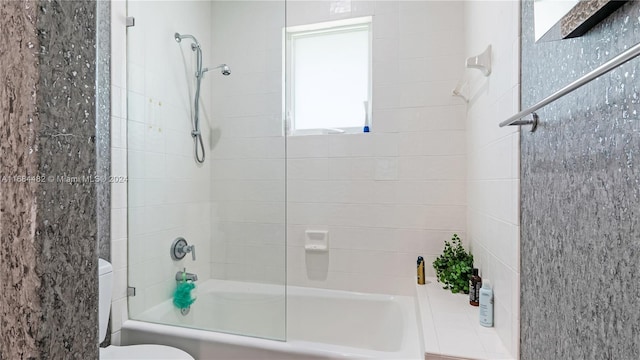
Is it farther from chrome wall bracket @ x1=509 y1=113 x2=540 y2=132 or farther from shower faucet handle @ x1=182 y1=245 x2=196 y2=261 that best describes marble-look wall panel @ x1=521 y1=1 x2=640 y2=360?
shower faucet handle @ x1=182 y1=245 x2=196 y2=261

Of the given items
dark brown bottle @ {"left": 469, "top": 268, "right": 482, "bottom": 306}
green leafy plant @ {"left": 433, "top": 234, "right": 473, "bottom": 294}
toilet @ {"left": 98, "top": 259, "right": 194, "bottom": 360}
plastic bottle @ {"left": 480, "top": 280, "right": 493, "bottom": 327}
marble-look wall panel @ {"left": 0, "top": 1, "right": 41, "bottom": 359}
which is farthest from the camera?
green leafy plant @ {"left": 433, "top": 234, "right": 473, "bottom": 294}

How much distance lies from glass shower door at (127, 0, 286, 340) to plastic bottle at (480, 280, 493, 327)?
959mm

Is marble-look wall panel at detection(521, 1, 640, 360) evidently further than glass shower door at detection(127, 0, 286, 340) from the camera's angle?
No

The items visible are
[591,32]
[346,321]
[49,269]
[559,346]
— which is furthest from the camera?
[346,321]

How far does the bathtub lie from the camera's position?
4.99 feet

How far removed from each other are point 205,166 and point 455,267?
155cm

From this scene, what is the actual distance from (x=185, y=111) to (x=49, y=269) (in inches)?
71.2

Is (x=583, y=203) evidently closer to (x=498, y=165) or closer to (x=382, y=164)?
(x=498, y=165)

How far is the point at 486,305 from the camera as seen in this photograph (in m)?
1.35

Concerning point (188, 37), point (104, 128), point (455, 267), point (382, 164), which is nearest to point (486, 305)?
point (455, 267)

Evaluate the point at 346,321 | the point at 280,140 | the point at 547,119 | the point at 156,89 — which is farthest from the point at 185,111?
the point at 547,119

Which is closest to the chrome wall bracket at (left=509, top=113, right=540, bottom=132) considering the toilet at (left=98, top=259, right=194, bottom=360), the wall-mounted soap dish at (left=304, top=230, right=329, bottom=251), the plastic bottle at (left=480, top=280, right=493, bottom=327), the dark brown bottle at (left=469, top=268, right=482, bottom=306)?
the plastic bottle at (left=480, top=280, right=493, bottom=327)

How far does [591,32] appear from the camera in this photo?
668 mm

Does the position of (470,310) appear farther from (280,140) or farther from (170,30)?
(170,30)
